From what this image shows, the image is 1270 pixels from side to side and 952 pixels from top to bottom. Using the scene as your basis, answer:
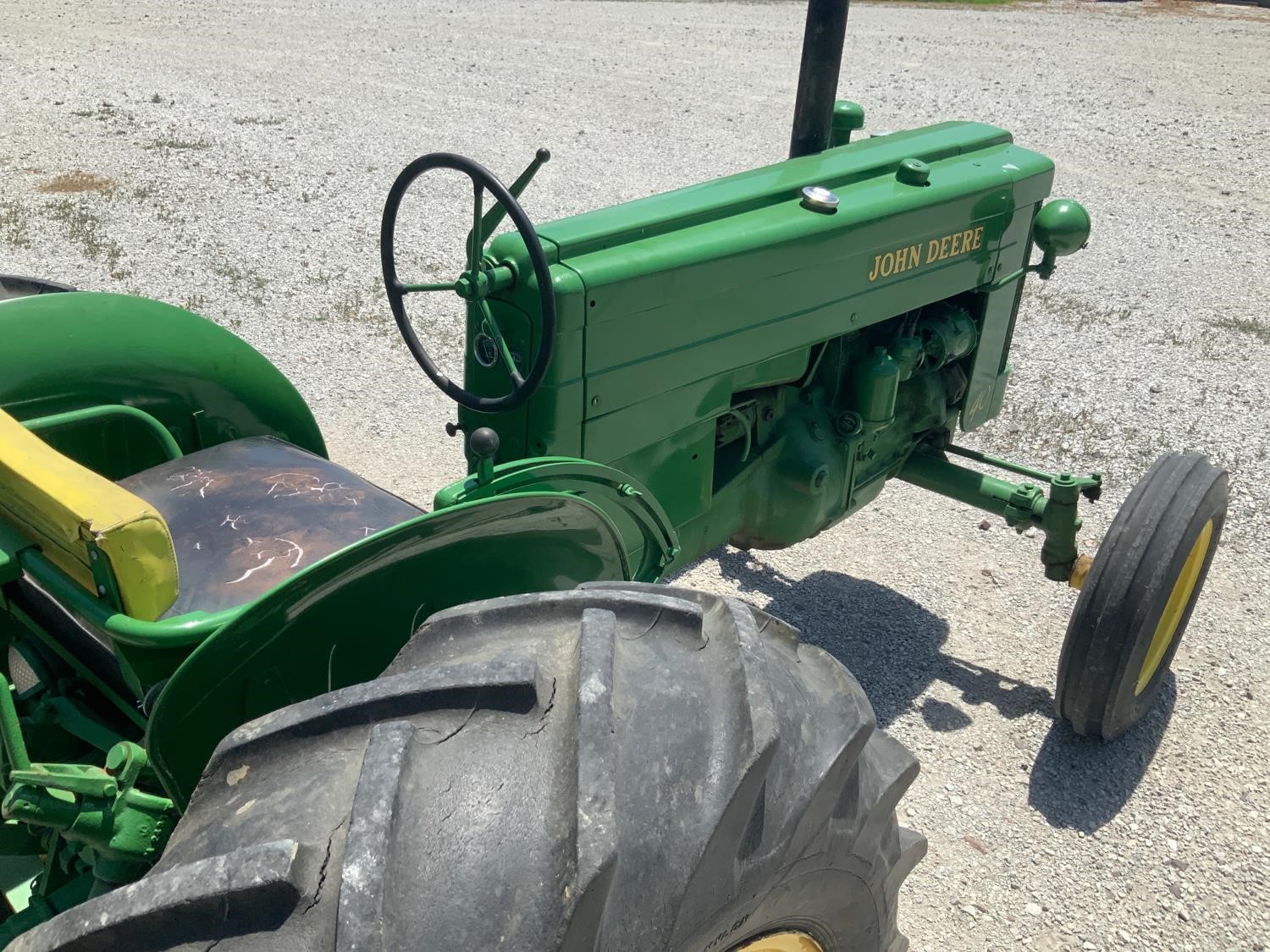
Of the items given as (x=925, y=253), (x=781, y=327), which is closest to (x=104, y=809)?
(x=781, y=327)

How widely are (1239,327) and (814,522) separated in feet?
13.9

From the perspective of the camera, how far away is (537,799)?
3.82 ft

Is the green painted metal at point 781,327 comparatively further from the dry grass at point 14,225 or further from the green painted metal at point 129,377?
the dry grass at point 14,225

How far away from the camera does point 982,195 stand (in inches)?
119

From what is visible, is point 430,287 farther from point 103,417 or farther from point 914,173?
point 914,173

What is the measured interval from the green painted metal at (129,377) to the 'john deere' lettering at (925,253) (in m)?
1.48

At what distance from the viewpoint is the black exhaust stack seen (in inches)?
113

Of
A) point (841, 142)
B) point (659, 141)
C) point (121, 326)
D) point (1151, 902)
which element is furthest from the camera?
point (659, 141)

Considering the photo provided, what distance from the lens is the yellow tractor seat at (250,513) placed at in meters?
1.83

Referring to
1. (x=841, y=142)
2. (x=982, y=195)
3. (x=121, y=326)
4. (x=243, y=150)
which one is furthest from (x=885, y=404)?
(x=243, y=150)

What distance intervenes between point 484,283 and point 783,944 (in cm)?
127

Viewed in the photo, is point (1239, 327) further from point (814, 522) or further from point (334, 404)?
point (334, 404)

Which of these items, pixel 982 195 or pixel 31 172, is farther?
pixel 31 172

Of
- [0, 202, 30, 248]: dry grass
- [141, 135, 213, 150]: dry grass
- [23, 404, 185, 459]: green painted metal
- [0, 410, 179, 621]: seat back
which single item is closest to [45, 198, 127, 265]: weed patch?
[0, 202, 30, 248]: dry grass
